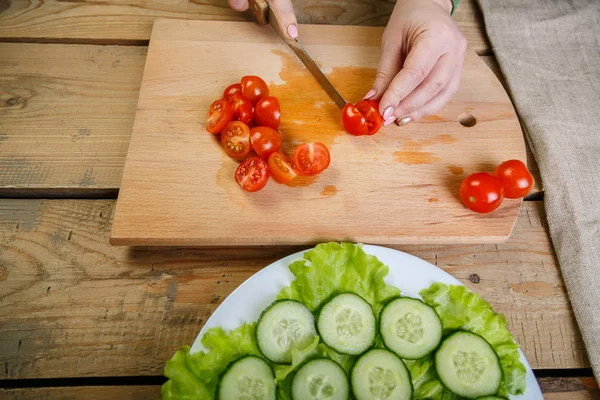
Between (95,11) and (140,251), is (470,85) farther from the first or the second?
(95,11)

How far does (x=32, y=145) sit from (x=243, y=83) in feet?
3.30

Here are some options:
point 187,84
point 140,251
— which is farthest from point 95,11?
point 140,251

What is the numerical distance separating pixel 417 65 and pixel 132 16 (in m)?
1.63

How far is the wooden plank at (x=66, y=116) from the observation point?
6.44ft

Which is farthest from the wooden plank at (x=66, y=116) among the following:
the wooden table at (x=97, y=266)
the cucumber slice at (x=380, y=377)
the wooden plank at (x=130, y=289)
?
the cucumber slice at (x=380, y=377)

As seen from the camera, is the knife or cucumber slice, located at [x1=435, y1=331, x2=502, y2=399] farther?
the knife

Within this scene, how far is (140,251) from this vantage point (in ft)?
6.02

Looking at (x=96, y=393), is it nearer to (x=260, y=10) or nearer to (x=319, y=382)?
(x=319, y=382)

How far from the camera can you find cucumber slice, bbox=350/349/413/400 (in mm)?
1437

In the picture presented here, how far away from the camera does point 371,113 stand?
195 centimetres

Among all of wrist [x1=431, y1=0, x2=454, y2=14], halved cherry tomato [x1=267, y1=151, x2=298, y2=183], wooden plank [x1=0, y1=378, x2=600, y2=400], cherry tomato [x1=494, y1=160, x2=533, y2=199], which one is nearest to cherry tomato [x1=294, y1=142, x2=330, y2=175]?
halved cherry tomato [x1=267, y1=151, x2=298, y2=183]

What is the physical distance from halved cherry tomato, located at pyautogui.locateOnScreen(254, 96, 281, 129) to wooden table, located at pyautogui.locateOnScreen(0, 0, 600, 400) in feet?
1.84

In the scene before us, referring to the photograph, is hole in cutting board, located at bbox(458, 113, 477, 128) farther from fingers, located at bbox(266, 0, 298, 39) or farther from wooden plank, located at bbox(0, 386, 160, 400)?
wooden plank, located at bbox(0, 386, 160, 400)

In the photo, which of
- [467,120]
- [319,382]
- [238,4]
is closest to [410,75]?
[467,120]
